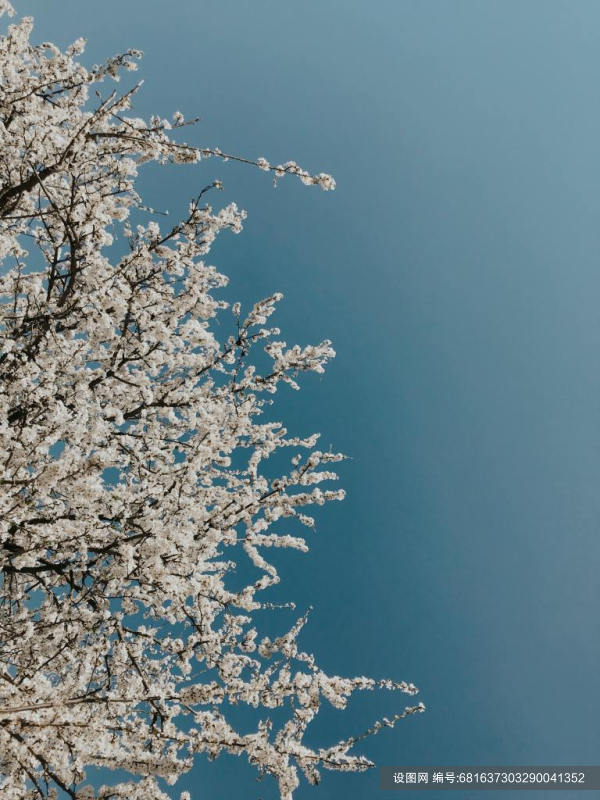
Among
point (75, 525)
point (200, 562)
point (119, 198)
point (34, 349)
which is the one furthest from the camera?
point (119, 198)

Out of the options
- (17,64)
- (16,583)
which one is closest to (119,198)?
(17,64)

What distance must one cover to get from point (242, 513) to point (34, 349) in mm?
2809

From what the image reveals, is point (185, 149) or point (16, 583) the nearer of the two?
point (185, 149)

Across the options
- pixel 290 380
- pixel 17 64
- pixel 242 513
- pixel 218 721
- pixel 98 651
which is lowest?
pixel 218 721

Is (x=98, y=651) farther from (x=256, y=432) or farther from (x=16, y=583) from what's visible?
(x=256, y=432)

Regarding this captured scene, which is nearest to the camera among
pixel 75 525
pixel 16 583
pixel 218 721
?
pixel 218 721

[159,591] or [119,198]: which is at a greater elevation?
[119,198]

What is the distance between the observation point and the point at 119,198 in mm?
7465

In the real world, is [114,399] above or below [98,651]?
above

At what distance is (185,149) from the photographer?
5918 mm

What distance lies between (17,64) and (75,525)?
16.3 ft

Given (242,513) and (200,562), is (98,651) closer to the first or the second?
(200,562)

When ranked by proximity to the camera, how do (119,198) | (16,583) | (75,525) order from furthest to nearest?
(119,198) < (16,583) < (75,525)

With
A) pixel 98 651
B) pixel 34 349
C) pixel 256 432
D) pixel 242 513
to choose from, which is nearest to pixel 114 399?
pixel 34 349
